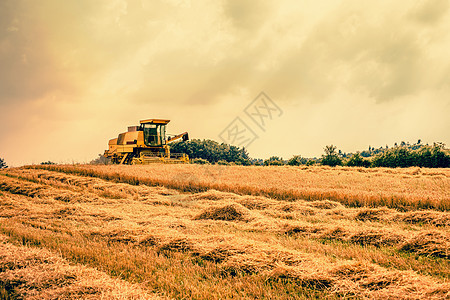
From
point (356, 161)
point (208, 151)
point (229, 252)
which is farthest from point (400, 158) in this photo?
point (229, 252)

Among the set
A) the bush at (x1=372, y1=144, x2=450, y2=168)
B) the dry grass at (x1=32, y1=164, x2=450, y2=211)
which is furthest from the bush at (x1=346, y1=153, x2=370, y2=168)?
the dry grass at (x1=32, y1=164, x2=450, y2=211)

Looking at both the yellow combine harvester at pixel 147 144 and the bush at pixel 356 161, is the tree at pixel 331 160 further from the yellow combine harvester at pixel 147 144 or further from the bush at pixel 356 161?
the yellow combine harvester at pixel 147 144

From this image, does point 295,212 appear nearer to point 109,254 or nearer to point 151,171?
point 109,254

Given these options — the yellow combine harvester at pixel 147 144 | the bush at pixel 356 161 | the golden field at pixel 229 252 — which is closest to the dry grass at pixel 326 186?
the golden field at pixel 229 252

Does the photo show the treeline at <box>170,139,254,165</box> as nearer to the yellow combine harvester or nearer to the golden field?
the yellow combine harvester

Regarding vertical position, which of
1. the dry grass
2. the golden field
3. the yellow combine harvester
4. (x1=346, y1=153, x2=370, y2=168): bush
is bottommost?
the golden field

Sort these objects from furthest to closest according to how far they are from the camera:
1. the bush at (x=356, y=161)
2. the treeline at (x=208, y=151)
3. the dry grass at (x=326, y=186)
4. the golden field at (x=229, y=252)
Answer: the treeline at (x=208, y=151) → the bush at (x=356, y=161) → the dry grass at (x=326, y=186) → the golden field at (x=229, y=252)

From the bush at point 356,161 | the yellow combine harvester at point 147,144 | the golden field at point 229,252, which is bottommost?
the golden field at point 229,252

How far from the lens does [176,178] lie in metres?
14.6

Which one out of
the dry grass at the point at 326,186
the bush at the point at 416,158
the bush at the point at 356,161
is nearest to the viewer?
the dry grass at the point at 326,186

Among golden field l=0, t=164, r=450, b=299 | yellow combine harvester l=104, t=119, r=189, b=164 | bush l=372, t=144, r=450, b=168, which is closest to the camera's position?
golden field l=0, t=164, r=450, b=299

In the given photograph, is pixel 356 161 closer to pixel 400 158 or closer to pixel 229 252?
pixel 400 158

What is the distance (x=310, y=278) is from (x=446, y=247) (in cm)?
288

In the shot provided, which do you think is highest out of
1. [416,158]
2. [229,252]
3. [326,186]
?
[416,158]
